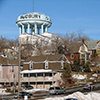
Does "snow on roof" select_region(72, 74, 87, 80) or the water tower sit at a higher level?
the water tower

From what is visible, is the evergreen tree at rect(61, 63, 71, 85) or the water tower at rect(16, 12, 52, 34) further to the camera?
the water tower at rect(16, 12, 52, 34)

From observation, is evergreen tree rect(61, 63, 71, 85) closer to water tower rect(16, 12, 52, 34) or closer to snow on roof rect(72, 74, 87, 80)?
snow on roof rect(72, 74, 87, 80)

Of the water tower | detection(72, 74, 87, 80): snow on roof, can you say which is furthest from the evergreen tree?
the water tower

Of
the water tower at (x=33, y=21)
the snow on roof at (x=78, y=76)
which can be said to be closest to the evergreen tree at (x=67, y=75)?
the snow on roof at (x=78, y=76)

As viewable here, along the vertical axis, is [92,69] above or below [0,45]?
below

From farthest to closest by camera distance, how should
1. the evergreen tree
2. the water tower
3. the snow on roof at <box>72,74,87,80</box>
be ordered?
the water tower
the snow on roof at <box>72,74,87,80</box>
the evergreen tree

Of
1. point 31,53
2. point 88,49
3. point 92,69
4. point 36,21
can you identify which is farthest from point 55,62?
point 36,21

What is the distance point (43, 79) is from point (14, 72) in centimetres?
902

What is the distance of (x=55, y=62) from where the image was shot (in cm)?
5731

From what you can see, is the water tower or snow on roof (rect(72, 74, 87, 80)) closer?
snow on roof (rect(72, 74, 87, 80))

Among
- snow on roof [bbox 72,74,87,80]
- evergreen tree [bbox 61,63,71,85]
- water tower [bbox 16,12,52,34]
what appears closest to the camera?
evergreen tree [bbox 61,63,71,85]

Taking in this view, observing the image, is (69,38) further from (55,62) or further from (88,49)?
(55,62)

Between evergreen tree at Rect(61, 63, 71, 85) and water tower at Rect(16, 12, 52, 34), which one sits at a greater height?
water tower at Rect(16, 12, 52, 34)

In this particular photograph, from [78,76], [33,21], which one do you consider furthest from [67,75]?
[33,21]
